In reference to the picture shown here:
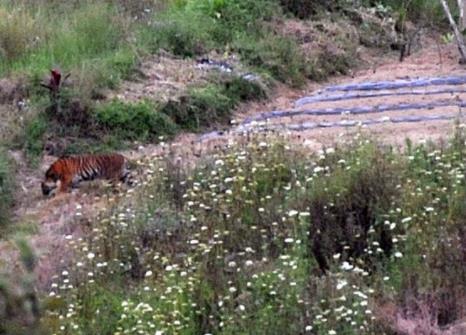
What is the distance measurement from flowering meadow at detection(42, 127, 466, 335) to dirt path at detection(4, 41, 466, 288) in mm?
416

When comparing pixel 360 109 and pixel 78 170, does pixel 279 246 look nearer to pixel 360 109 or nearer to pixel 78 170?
pixel 78 170

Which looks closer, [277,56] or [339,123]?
[339,123]

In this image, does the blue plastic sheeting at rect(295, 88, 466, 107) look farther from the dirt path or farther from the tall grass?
the tall grass

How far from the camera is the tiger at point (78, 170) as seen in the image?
9.73m

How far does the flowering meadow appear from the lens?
6.20 m

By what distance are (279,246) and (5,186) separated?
11.3 feet

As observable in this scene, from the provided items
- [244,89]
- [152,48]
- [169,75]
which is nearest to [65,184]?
[169,75]

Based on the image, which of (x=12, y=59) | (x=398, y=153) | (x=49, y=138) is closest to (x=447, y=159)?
(x=398, y=153)

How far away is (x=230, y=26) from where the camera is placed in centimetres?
1449

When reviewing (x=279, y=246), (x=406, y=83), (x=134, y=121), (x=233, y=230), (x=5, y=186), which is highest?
(x=279, y=246)

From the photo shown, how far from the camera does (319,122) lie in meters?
11.3

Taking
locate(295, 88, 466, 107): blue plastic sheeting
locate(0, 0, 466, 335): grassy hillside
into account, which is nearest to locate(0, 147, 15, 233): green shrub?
locate(0, 0, 466, 335): grassy hillside

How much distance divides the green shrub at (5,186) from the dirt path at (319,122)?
11cm

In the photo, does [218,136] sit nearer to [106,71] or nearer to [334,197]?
[106,71]
